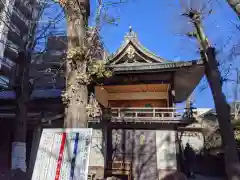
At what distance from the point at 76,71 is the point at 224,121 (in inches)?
213

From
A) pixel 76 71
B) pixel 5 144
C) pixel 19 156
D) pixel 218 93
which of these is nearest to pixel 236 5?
pixel 76 71

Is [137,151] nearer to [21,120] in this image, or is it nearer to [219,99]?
[219,99]

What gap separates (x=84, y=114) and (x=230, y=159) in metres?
5.28

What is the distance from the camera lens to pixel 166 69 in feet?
41.2

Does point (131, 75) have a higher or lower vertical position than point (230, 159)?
higher

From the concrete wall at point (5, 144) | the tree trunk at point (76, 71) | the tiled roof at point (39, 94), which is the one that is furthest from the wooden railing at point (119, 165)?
the tree trunk at point (76, 71)

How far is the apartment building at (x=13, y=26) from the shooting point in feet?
37.3

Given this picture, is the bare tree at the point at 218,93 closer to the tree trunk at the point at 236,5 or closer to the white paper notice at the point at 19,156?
the tree trunk at the point at 236,5

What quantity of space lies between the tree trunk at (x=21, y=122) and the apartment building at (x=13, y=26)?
1438 mm

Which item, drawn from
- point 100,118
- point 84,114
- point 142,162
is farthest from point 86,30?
point 142,162

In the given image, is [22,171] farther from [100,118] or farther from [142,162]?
[142,162]

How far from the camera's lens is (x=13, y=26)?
14.0m

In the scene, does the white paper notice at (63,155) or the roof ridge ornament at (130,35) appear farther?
the roof ridge ornament at (130,35)

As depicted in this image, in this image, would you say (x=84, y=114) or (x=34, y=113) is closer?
(x=84, y=114)
